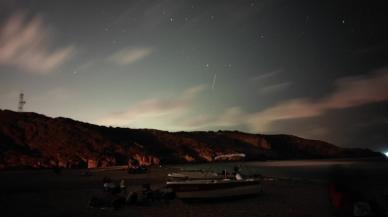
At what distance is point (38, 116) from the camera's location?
158375mm

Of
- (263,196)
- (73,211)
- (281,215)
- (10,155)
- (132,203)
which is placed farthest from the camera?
(10,155)

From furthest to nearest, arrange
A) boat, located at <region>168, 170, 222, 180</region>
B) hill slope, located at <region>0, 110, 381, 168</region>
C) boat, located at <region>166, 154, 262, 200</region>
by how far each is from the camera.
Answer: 1. hill slope, located at <region>0, 110, 381, 168</region>
2. boat, located at <region>168, 170, 222, 180</region>
3. boat, located at <region>166, 154, 262, 200</region>

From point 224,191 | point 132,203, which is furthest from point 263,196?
point 132,203

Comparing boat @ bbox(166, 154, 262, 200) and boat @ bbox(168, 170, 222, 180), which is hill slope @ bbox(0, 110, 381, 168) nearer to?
boat @ bbox(168, 170, 222, 180)

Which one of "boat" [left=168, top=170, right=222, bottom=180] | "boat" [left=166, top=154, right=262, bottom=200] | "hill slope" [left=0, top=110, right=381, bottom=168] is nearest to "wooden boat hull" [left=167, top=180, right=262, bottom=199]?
"boat" [left=166, top=154, right=262, bottom=200]

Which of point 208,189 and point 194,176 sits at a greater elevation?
point 194,176

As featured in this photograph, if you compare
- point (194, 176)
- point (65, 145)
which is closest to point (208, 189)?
point (194, 176)

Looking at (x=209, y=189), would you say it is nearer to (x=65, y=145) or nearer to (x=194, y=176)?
(x=194, y=176)

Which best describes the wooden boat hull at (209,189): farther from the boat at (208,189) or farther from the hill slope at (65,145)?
the hill slope at (65,145)

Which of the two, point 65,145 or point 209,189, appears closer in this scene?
point 209,189

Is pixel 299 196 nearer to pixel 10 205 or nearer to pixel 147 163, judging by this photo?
pixel 10 205

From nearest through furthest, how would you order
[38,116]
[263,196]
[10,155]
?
[263,196], [10,155], [38,116]

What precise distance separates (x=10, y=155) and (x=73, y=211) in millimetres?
98311

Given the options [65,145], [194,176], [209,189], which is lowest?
[209,189]
